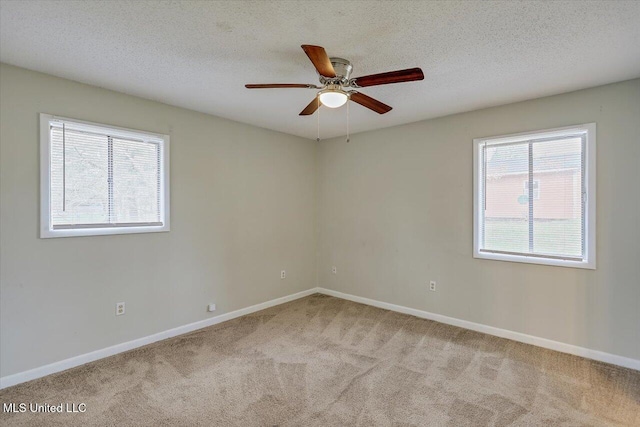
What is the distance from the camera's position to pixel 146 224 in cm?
325

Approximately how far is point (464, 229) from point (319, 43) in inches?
105

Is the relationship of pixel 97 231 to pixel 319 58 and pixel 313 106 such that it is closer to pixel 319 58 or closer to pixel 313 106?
pixel 313 106

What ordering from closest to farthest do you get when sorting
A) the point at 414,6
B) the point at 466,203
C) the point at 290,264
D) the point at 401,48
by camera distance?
the point at 414,6, the point at 401,48, the point at 466,203, the point at 290,264

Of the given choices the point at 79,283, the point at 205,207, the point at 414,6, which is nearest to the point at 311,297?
the point at 205,207

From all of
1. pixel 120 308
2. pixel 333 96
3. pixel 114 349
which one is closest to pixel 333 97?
pixel 333 96

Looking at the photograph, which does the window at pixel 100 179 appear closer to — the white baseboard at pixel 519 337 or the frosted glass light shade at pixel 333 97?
the frosted glass light shade at pixel 333 97

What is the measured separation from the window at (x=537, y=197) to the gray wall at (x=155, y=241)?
2591 mm

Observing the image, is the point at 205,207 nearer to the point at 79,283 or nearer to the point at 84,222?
the point at 84,222

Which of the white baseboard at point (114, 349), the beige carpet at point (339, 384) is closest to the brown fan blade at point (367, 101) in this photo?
the beige carpet at point (339, 384)

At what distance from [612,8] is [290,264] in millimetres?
4142

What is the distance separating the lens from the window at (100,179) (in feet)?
8.70

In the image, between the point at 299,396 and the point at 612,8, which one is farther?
the point at 299,396

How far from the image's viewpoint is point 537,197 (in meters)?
3.21

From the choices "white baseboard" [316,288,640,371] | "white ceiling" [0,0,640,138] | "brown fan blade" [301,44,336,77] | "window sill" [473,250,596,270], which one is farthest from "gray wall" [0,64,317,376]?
"window sill" [473,250,596,270]
